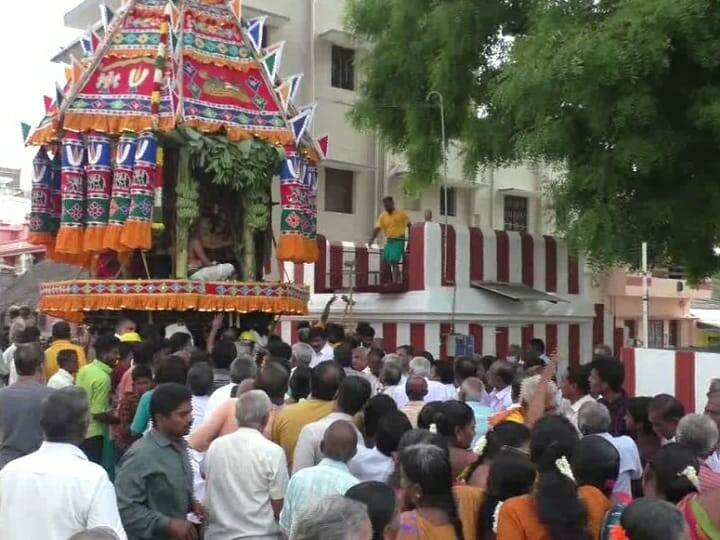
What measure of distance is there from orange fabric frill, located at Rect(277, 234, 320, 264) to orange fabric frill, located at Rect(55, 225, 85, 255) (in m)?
3.01

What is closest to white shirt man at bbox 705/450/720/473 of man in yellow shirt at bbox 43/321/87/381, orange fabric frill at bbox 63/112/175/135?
man in yellow shirt at bbox 43/321/87/381

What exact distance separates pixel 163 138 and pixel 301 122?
2.24m

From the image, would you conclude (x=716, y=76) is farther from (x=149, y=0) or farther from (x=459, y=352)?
(x=149, y=0)

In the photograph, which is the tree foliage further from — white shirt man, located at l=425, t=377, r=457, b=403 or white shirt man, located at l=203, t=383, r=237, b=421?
white shirt man, located at l=203, t=383, r=237, b=421

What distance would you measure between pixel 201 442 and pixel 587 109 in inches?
298

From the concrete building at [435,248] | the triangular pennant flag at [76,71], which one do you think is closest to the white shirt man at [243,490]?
the concrete building at [435,248]

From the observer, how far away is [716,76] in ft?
37.4

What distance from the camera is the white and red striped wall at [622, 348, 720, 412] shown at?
1039 centimetres

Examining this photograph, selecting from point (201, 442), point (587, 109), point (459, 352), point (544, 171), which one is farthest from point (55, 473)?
point (544, 171)

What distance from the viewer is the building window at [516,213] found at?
26.4 metres

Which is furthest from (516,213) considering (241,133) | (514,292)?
(241,133)

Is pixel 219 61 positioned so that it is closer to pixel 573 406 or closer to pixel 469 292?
pixel 469 292

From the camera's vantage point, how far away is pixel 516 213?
87.5 feet

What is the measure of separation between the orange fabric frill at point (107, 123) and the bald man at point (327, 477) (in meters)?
9.58
